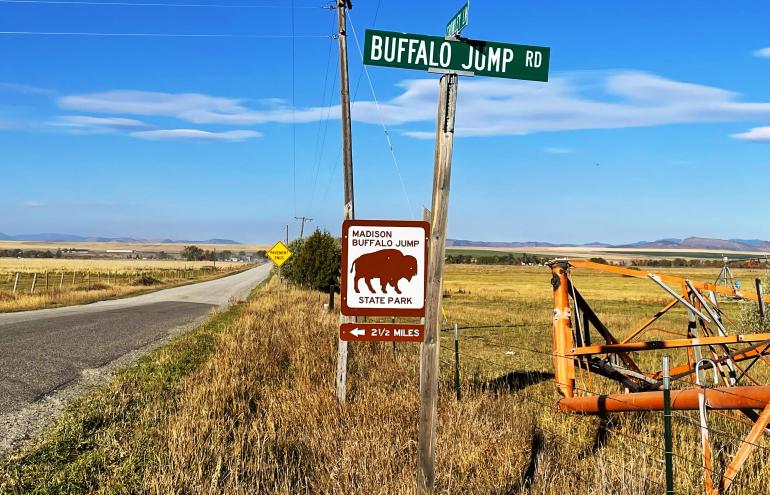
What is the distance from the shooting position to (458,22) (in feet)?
14.1

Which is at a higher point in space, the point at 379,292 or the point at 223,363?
the point at 379,292

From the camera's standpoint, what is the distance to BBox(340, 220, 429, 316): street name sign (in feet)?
15.2

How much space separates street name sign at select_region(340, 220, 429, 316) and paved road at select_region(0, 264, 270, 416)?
5.84 metres

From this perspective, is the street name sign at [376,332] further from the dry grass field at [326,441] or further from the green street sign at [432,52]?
the green street sign at [432,52]

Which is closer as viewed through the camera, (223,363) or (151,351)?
(223,363)

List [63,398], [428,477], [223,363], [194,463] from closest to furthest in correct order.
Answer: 1. [428,477]
2. [194,463]
3. [63,398]
4. [223,363]

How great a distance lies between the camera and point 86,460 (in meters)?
5.99

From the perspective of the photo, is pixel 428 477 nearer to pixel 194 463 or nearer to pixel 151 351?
pixel 194 463

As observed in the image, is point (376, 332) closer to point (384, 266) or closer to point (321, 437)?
point (384, 266)

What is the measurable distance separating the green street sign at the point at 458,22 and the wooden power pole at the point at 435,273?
28cm

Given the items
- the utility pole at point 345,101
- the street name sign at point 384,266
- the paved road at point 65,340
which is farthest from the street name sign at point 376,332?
the utility pole at point 345,101

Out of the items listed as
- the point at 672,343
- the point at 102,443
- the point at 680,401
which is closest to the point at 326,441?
the point at 102,443

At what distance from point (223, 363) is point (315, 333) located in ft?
10.5

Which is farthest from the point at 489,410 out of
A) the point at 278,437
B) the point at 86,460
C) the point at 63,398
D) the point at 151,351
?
the point at 151,351
